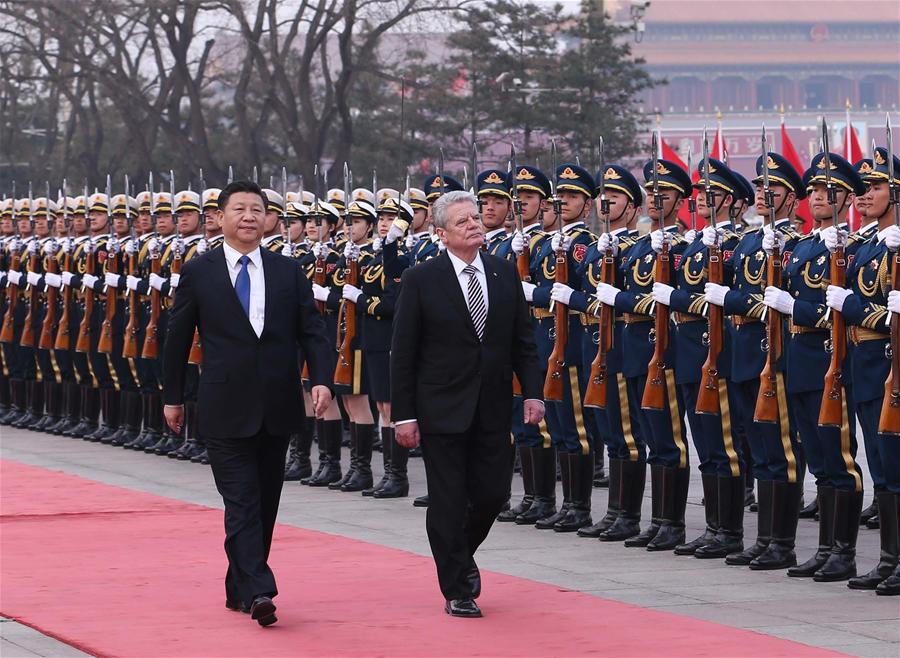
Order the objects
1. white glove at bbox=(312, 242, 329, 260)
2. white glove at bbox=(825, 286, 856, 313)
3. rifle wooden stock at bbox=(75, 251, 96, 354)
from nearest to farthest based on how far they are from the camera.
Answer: white glove at bbox=(825, 286, 856, 313) → white glove at bbox=(312, 242, 329, 260) → rifle wooden stock at bbox=(75, 251, 96, 354)

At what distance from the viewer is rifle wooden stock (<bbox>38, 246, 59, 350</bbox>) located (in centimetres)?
1705

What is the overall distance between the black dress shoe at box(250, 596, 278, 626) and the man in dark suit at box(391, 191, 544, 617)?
0.70 meters

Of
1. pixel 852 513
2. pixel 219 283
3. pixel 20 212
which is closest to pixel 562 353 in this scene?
pixel 852 513

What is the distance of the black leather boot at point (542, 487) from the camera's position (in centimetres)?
1089

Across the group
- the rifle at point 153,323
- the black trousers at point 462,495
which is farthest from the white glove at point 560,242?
the rifle at point 153,323

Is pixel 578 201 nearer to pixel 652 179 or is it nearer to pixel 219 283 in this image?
pixel 652 179

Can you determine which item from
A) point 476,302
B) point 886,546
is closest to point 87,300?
point 476,302

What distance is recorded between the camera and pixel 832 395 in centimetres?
864

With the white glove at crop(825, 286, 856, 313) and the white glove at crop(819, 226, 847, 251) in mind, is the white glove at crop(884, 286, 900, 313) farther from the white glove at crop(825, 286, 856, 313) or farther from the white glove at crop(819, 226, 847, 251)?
the white glove at crop(819, 226, 847, 251)

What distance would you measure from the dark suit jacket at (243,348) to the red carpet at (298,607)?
0.80 meters

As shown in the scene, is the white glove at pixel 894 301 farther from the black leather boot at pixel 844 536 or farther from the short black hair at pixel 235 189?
the short black hair at pixel 235 189

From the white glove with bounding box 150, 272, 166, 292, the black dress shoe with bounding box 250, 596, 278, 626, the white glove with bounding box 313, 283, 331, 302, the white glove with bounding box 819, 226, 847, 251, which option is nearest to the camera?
the black dress shoe with bounding box 250, 596, 278, 626

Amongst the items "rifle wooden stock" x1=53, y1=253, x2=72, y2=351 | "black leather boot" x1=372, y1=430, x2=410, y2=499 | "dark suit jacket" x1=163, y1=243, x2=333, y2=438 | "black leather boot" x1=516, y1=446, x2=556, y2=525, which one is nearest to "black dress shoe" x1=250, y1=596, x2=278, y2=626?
"dark suit jacket" x1=163, y1=243, x2=333, y2=438

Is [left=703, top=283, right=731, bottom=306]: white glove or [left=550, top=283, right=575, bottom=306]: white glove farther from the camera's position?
[left=550, top=283, right=575, bottom=306]: white glove
